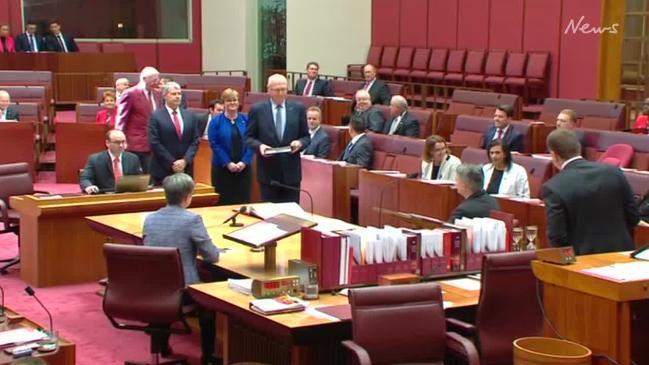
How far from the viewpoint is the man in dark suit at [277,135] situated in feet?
28.2

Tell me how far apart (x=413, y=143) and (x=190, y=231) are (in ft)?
13.9


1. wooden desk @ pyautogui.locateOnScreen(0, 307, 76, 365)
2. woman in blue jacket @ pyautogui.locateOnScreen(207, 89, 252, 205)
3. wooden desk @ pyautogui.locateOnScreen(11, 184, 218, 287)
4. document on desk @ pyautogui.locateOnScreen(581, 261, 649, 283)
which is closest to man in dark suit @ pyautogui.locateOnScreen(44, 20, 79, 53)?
woman in blue jacket @ pyautogui.locateOnScreen(207, 89, 252, 205)

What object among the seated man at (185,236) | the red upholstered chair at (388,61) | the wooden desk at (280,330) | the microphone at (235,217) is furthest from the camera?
the red upholstered chair at (388,61)

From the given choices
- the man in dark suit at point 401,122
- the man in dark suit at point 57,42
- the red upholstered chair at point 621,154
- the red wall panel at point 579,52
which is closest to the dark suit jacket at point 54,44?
the man in dark suit at point 57,42

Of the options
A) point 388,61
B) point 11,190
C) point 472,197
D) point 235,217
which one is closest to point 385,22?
point 388,61

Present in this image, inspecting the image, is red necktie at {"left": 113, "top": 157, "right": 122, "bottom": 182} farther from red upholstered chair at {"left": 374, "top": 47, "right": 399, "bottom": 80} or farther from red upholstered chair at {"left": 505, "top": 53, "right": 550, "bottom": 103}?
red upholstered chair at {"left": 374, "top": 47, "right": 399, "bottom": 80}

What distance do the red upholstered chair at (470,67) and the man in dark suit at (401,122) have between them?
564 cm

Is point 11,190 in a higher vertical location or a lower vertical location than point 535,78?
lower

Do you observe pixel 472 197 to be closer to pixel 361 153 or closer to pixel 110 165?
pixel 110 165

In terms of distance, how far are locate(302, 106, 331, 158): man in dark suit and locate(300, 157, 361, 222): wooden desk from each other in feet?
2.30

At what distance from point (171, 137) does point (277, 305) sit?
4131mm

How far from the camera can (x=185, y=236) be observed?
580 centimetres

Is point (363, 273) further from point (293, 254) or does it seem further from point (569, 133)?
point (569, 133)

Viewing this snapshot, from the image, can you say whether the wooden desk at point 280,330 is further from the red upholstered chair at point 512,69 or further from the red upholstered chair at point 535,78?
the red upholstered chair at point 512,69
